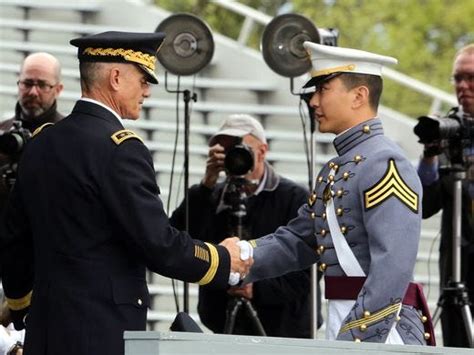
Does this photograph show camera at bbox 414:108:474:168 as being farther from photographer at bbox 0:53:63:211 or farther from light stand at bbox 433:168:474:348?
photographer at bbox 0:53:63:211

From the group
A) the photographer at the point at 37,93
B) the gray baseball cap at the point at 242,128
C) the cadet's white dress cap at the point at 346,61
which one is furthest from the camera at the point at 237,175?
the cadet's white dress cap at the point at 346,61

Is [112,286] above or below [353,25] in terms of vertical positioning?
below

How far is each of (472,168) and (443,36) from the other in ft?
67.1

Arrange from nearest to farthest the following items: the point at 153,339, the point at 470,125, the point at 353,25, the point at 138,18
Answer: the point at 153,339 < the point at 470,125 < the point at 138,18 < the point at 353,25

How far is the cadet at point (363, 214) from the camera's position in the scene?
5.77m

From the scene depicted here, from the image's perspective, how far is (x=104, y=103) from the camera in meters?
5.98

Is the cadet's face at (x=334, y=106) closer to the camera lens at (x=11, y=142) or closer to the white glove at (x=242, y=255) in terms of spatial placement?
the white glove at (x=242, y=255)

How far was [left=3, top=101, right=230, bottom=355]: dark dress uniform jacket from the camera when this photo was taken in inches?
228

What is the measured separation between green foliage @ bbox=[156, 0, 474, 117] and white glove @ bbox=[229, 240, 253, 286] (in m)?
19.7

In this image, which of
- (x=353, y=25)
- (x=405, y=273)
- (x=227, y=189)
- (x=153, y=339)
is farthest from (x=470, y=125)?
(x=353, y=25)

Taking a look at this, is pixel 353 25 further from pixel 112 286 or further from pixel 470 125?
pixel 112 286

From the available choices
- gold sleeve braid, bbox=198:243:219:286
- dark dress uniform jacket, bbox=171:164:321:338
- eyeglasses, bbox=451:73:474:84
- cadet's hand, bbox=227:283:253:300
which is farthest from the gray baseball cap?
gold sleeve braid, bbox=198:243:219:286

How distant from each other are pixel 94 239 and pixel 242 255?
80 cm

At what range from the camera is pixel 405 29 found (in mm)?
27609
